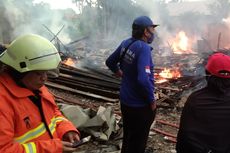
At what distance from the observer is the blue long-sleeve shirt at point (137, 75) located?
4.21 m

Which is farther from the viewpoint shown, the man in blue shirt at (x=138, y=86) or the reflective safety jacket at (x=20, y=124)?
the man in blue shirt at (x=138, y=86)

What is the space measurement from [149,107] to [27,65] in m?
2.47

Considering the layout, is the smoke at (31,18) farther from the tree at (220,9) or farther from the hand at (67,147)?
the tree at (220,9)

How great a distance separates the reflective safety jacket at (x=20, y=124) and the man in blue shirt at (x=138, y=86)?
2.09 metres

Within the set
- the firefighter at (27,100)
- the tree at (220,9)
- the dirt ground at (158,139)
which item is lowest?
the dirt ground at (158,139)

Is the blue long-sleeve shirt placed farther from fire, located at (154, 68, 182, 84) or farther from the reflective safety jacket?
fire, located at (154, 68, 182, 84)

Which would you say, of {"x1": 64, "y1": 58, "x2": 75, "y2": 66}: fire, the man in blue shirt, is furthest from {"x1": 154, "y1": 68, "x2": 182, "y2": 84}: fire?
the man in blue shirt

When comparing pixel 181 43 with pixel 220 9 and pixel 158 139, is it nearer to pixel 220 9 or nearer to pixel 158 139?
pixel 220 9

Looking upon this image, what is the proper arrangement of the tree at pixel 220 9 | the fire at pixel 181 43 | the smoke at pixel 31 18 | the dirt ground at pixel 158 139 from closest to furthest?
the dirt ground at pixel 158 139
the smoke at pixel 31 18
the fire at pixel 181 43
the tree at pixel 220 9

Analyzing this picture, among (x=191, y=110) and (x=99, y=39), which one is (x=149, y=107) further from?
(x=99, y=39)

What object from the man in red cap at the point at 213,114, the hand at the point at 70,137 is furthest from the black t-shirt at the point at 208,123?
the hand at the point at 70,137

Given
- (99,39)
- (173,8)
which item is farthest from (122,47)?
(173,8)

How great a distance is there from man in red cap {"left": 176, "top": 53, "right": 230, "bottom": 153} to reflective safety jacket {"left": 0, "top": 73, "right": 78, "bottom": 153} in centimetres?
133

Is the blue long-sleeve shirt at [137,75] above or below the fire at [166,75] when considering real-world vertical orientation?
above
